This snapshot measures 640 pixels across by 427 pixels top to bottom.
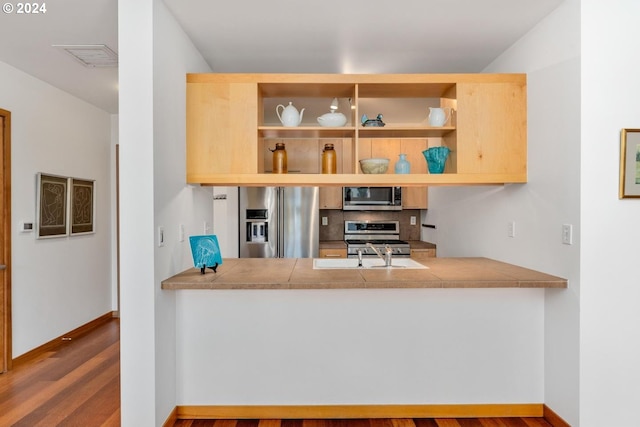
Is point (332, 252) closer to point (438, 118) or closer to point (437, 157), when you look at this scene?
point (437, 157)

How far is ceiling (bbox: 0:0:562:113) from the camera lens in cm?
220

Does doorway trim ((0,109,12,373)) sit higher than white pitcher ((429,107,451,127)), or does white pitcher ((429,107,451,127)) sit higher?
white pitcher ((429,107,451,127))

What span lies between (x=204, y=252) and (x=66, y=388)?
5.17ft

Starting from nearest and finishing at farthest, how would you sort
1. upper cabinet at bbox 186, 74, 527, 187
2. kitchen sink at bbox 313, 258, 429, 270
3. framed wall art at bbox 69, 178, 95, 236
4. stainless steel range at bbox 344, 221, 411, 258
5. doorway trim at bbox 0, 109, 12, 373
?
upper cabinet at bbox 186, 74, 527, 187
kitchen sink at bbox 313, 258, 429, 270
doorway trim at bbox 0, 109, 12, 373
framed wall art at bbox 69, 178, 95, 236
stainless steel range at bbox 344, 221, 411, 258

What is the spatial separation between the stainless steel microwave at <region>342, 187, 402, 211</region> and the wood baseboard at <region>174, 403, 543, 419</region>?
8.55 feet

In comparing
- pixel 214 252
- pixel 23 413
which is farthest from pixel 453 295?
pixel 23 413

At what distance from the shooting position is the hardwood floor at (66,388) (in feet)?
7.90

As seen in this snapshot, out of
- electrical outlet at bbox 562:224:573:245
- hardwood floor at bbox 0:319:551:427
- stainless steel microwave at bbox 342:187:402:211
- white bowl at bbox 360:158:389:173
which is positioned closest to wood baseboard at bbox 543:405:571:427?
hardwood floor at bbox 0:319:551:427

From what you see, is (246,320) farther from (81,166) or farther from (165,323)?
(81,166)

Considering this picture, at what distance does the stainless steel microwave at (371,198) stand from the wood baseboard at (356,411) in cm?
261

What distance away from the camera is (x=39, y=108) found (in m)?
3.49

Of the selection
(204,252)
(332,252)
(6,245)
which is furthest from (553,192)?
(6,245)

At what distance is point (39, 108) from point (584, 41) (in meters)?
4.17

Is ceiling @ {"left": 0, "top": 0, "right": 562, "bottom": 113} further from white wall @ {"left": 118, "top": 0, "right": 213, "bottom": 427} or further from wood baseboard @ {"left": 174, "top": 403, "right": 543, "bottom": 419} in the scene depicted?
wood baseboard @ {"left": 174, "top": 403, "right": 543, "bottom": 419}
